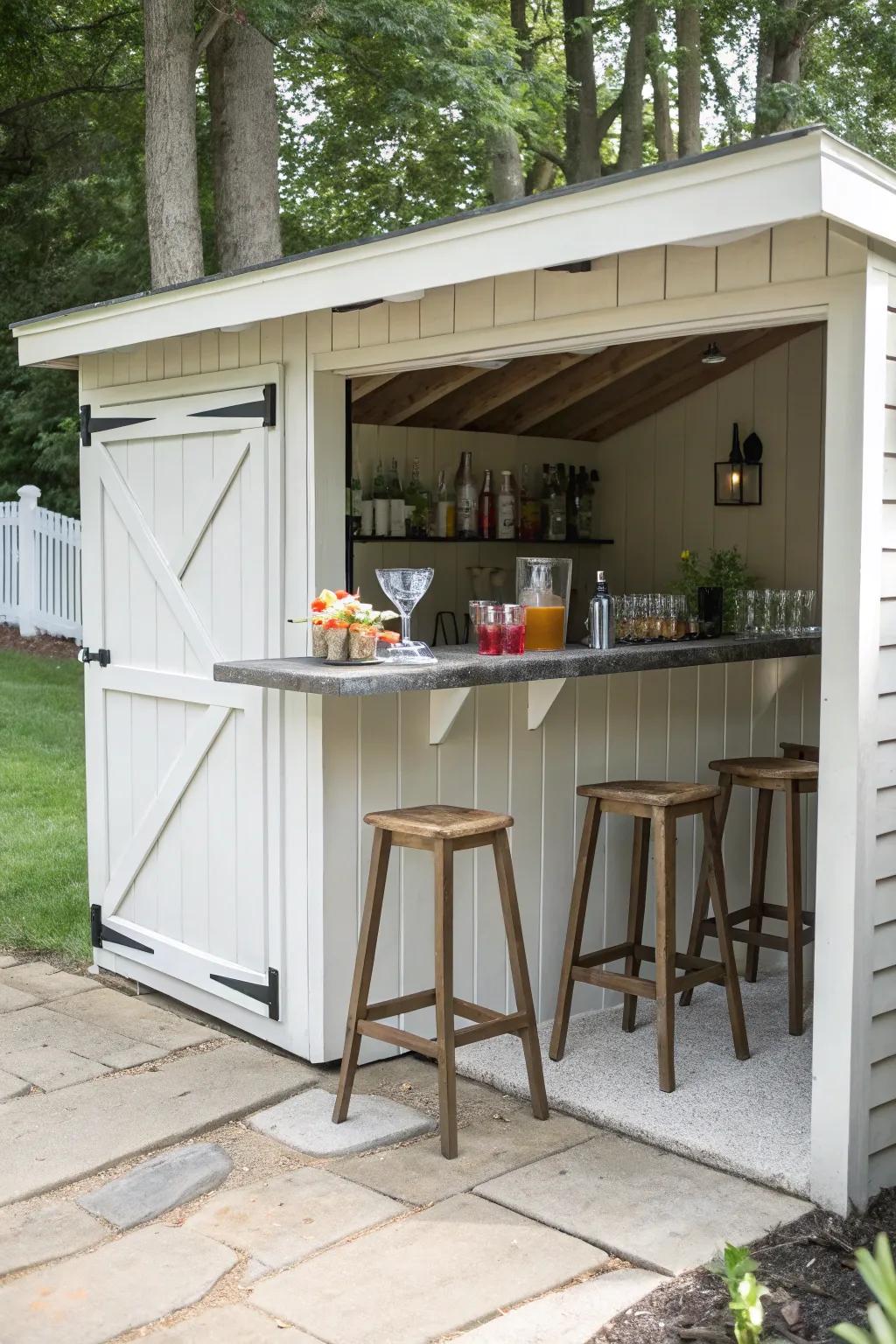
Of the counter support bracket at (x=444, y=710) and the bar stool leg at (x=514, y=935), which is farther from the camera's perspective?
the counter support bracket at (x=444, y=710)

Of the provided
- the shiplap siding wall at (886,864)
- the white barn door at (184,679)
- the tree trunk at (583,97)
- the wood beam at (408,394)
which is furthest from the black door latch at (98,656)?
the tree trunk at (583,97)

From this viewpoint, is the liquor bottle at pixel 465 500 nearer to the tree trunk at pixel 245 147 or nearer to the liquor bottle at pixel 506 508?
the liquor bottle at pixel 506 508

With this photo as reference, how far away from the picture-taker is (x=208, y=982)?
424 cm

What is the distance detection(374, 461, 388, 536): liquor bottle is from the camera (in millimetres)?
5172

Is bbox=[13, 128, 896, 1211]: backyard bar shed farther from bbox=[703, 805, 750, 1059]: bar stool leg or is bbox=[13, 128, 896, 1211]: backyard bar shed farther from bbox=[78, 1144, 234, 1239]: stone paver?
bbox=[78, 1144, 234, 1239]: stone paver

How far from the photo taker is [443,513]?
5426 mm

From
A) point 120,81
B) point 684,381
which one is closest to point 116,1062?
point 684,381

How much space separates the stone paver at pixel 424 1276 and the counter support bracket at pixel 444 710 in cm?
134

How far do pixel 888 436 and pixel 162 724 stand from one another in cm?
254

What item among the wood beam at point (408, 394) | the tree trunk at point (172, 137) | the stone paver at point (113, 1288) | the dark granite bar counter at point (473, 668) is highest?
the tree trunk at point (172, 137)

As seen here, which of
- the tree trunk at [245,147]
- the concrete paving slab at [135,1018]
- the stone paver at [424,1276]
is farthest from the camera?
the tree trunk at [245,147]

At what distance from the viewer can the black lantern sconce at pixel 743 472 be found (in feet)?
18.0

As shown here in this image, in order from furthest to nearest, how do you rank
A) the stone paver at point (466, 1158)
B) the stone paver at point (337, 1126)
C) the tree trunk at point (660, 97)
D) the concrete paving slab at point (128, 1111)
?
the tree trunk at point (660, 97) → the stone paver at point (337, 1126) → the concrete paving slab at point (128, 1111) → the stone paver at point (466, 1158)

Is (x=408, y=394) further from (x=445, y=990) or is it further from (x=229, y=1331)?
(x=229, y=1331)
